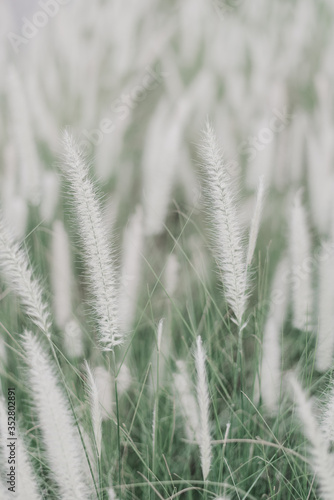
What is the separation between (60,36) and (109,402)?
0.87 meters

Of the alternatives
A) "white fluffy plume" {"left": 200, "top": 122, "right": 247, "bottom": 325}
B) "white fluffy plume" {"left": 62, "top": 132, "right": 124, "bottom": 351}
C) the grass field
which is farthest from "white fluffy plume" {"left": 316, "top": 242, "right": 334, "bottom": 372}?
"white fluffy plume" {"left": 62, "top": 132, "right": 124, "bottom": 351}

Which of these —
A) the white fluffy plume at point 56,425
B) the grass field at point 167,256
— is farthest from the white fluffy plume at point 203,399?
the white fluffy plume at point 56,425

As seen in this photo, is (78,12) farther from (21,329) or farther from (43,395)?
(43,395)

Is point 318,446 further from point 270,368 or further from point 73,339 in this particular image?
point 73,339

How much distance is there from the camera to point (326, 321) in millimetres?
633

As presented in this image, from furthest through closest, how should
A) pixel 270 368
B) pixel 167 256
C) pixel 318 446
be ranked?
pixel 167 256 → pixel 270 368 → pixel 318 446

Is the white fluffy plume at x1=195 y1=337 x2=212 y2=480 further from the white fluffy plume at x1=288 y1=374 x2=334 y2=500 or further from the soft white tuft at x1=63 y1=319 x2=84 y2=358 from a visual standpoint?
the soft white tuft at x1=63 y1=319 x2=84 y2=358

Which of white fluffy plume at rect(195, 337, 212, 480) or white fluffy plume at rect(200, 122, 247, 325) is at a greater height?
white fluffy plume at rect(200, 122, 247, 325)

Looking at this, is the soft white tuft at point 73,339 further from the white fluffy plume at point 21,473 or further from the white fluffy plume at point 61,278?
the white fluffy plume at point 21,473

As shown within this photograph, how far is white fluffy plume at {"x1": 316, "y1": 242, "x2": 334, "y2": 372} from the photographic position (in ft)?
2.07

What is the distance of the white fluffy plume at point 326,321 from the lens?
2.07ft

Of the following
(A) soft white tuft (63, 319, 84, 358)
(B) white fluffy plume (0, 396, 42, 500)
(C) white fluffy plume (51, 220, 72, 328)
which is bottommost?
(B) white fluffy plume (0, 396, 42, 500)

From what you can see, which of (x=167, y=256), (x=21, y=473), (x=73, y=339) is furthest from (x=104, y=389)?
(x=167, y=256)

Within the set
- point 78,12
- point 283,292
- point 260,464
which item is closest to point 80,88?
point 78,12
